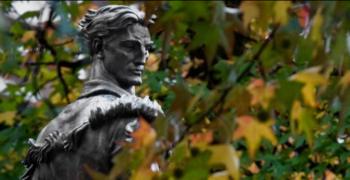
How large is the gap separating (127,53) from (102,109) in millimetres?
394

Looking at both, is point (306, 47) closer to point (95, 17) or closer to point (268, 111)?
point (268, 111)

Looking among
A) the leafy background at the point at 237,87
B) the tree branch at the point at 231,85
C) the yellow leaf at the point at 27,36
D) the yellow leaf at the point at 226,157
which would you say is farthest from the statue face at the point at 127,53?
the yellow leaf at the point at 27,36

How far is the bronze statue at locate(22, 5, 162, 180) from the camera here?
5.53 metres

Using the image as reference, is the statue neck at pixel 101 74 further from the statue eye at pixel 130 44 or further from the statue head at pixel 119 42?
the statue eye at pixel 130 44

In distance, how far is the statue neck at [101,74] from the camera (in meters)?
5.86

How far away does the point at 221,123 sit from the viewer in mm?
4590

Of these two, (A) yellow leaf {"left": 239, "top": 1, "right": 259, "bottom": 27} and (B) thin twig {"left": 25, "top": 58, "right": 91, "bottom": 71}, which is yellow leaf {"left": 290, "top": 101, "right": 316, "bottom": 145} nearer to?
(A) yellow leaf {"left": 239, "top": 1, "right": 259, "bottom": 27}

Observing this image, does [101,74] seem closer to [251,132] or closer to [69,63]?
[251,132]

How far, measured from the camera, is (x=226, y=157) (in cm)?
445

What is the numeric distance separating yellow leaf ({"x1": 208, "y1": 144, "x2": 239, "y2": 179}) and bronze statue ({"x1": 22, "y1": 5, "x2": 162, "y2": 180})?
Answer: 95 centimetres

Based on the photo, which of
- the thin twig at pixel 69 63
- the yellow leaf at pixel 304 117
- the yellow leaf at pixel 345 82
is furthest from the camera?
the thin twig at pixel 69 63

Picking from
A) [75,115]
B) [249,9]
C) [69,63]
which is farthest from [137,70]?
[69,63]

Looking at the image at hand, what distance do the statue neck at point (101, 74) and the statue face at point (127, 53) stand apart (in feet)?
0.04

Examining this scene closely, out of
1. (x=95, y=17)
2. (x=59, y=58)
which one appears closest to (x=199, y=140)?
(x=95, y=17)
